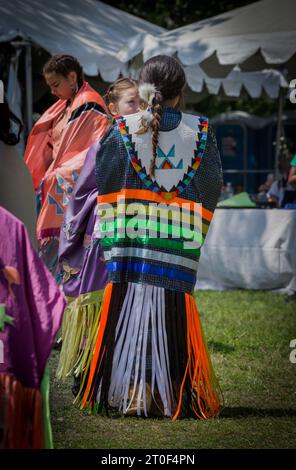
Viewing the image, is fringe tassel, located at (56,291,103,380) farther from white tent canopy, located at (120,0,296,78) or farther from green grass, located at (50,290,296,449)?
white tent canopy, located at (120,0,296,78)

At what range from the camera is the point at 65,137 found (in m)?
5.02

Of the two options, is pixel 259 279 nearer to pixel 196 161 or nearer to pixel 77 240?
pixel 77 240

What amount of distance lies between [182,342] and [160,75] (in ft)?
3.88

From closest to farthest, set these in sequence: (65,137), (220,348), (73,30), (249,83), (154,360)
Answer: (154,360) < (65,137) < (220,348) < (73,30) < (249,83)

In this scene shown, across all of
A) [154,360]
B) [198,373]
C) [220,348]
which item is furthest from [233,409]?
[220,348]

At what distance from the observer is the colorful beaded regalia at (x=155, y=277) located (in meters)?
3.76

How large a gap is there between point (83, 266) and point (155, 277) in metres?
0.65

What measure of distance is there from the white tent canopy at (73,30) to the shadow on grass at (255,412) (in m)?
5.37

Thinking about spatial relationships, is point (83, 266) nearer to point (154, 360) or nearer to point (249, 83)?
point (154, 360)

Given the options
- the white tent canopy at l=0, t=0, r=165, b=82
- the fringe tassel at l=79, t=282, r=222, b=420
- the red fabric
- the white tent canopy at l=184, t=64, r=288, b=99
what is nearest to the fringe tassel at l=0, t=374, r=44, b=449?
the fringe tassel at l=79, t=282, r=222, b=420

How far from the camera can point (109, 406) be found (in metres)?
3.82

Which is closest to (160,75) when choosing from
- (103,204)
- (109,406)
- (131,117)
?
(131,117)

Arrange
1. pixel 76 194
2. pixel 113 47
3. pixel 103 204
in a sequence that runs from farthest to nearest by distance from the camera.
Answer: pixel 113 47, pixel 76 194, pixel 103 204
